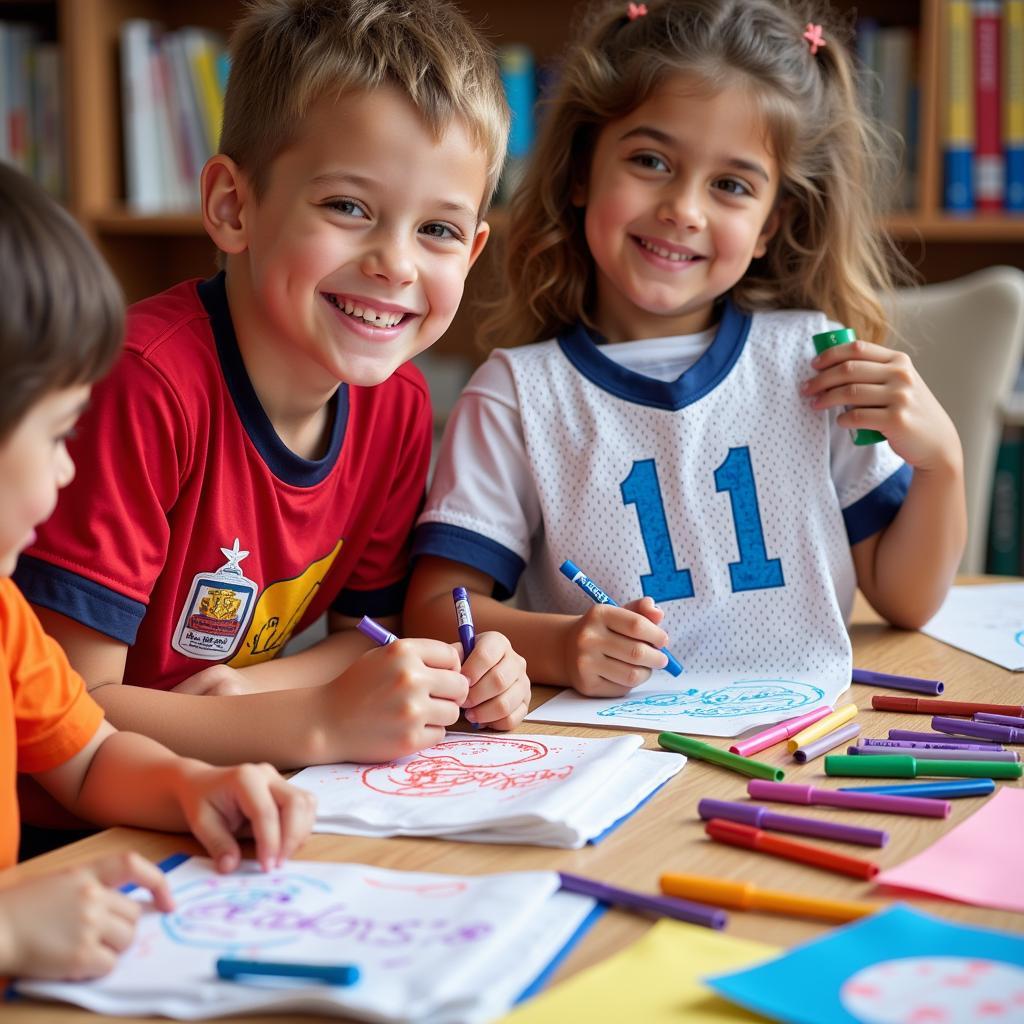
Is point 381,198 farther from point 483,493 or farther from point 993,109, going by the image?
point 993,109

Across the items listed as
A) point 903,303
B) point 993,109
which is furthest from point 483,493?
point 993,109

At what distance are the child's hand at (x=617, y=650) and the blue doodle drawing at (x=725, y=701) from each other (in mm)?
24

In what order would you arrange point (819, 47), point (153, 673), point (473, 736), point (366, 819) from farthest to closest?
point (819, 47), point (153, 673), point (473, 736), point (366, 819)

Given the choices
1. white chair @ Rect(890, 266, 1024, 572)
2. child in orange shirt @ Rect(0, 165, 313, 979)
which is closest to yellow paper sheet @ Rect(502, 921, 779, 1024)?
child in orange shirt @ Rect(0, 165, 313, 979)

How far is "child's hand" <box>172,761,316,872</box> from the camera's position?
2.48 ft

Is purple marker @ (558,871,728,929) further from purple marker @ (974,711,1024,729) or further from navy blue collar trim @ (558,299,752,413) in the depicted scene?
navy blue collar trim @ (558,299,752,413)

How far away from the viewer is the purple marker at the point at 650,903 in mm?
672

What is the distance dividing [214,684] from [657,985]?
57 cm

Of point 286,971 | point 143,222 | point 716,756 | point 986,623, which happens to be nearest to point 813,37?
point 986,623

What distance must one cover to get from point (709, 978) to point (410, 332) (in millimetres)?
701

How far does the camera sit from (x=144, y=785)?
83 cm

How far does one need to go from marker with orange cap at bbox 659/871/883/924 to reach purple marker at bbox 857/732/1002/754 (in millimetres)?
262

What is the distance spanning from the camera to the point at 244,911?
0.69 meters

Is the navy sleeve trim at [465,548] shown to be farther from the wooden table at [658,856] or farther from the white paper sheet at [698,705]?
the wooden table at [658,856]
